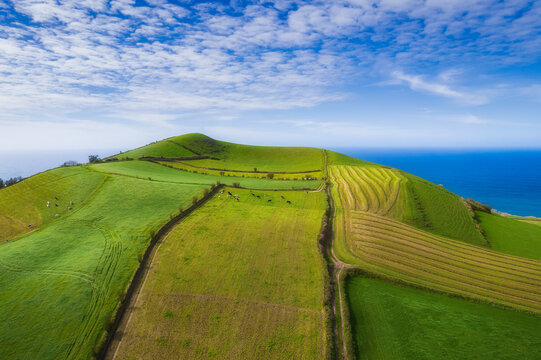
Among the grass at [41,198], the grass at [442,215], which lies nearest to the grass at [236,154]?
the grass at [442,215]

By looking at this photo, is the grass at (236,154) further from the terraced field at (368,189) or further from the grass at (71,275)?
the grass at (71,275)

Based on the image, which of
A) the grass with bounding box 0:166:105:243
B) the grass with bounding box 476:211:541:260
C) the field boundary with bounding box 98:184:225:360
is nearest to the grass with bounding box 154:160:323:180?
the grass with bounding box 0:166:105:243

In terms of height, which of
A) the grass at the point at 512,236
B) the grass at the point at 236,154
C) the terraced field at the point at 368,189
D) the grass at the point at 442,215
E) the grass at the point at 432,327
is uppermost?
the grass at the point at 236,154

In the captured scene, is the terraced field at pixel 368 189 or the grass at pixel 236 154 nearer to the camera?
the terraced field at pixel 368 189

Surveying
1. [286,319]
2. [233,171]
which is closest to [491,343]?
[286,319]

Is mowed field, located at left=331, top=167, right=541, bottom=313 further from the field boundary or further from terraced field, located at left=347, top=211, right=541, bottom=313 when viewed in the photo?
the field boundary

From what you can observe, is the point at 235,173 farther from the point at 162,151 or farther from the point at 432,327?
the point at 432,327

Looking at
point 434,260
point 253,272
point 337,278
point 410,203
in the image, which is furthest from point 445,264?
point 253,272
